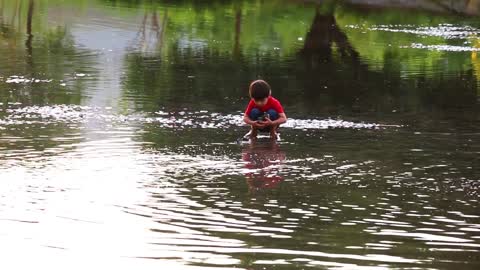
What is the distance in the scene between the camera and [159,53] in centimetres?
2678

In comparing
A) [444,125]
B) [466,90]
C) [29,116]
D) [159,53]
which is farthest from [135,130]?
[159,53]

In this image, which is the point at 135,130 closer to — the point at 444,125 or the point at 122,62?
the point at 444,125

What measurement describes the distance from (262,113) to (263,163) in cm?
201

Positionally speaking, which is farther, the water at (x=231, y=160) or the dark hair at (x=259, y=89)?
the dark hair at (x=259, y=89)

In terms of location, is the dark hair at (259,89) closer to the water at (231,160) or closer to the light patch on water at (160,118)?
the water at (231,160)

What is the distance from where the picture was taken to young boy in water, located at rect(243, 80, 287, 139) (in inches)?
539

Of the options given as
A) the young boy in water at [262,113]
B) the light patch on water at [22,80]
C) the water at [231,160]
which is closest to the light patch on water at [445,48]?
the water at [231,160]

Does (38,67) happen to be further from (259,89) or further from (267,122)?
(267,122)

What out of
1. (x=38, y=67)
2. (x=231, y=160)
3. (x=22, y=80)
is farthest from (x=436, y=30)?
(x=231, y=160)

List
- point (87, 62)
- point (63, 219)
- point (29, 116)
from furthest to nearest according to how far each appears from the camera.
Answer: point (87, 62) → point (29, 116) → point (63, 219)

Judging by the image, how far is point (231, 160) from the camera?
12047 mm

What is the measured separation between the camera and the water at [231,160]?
7.96 metres

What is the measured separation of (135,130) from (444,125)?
4.17 meters

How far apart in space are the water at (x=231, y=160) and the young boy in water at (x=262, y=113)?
0.29 m
